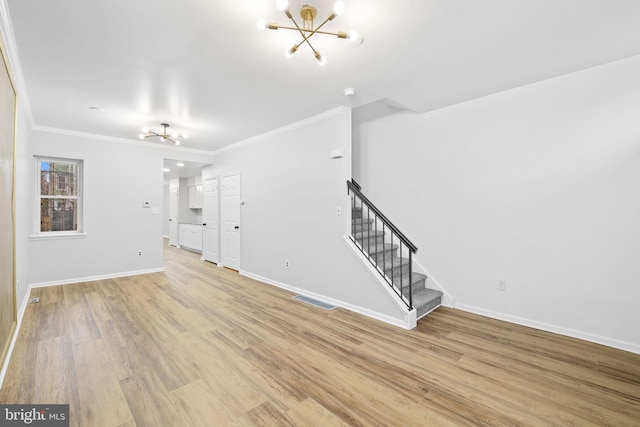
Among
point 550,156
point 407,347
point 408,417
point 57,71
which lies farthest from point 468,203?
point 57,71

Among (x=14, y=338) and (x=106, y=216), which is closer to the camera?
(x=14, y=338)

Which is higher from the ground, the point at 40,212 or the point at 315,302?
the point at 40,212

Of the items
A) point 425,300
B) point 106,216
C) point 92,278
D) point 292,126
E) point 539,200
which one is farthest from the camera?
point 106,216

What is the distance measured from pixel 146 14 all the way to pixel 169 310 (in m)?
3.27

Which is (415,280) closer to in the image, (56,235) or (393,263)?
(393,263)

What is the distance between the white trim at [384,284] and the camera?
3105 mm

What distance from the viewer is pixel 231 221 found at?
6062 millimetres

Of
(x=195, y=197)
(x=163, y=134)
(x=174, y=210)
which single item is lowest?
(x=174, y=210)

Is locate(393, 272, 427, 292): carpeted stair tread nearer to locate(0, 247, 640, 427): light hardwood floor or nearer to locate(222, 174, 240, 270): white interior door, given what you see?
locate(0, 247, 640, 427): light hardwood floor

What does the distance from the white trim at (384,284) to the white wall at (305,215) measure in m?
0.08

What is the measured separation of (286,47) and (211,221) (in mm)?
5308

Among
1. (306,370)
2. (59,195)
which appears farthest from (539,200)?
(59,195)

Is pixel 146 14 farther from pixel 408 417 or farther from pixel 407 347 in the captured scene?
pixel 407 347

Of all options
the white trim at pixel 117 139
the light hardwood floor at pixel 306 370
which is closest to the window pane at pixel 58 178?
the white trim at pixel 117 139
